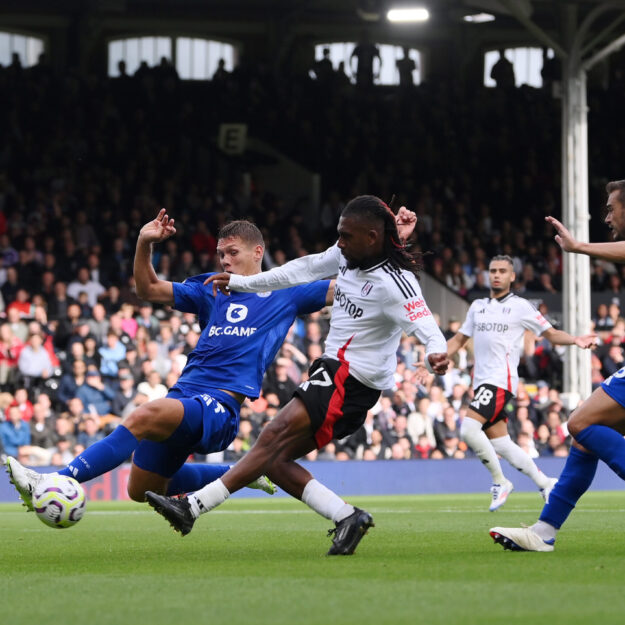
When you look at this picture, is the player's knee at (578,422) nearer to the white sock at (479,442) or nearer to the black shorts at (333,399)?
the black shorts at (333,399)

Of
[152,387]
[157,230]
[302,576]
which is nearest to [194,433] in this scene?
[157,230]

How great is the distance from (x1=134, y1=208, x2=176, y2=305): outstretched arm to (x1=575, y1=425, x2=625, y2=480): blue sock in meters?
2.63

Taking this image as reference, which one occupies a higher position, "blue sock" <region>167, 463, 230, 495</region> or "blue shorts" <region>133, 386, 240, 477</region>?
"blue shorts" <region>133, 386, 240, 477</region>

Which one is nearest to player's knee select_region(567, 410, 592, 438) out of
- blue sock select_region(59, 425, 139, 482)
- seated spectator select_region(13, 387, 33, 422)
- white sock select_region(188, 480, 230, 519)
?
white sock select_region(188, 480, 230, 519)

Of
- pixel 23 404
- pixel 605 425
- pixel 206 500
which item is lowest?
pixel 23 404

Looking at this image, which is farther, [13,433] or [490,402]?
[13,433]

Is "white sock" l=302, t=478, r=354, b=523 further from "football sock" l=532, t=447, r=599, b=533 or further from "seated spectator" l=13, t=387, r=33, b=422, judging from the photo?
"seated spectator" l=13, t=387, r=33, b=422

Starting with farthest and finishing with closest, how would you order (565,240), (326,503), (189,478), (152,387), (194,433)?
(152,387) → (189,478) → (194,433) → (326,503) → (565,240)

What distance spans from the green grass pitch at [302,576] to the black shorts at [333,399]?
706mm

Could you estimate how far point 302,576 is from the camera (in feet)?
20.2

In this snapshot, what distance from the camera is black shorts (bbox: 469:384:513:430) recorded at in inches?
542

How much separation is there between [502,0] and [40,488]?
1647 cm

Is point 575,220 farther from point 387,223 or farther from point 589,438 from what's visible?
point 589,438

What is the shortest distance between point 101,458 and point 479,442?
6.83 metres
